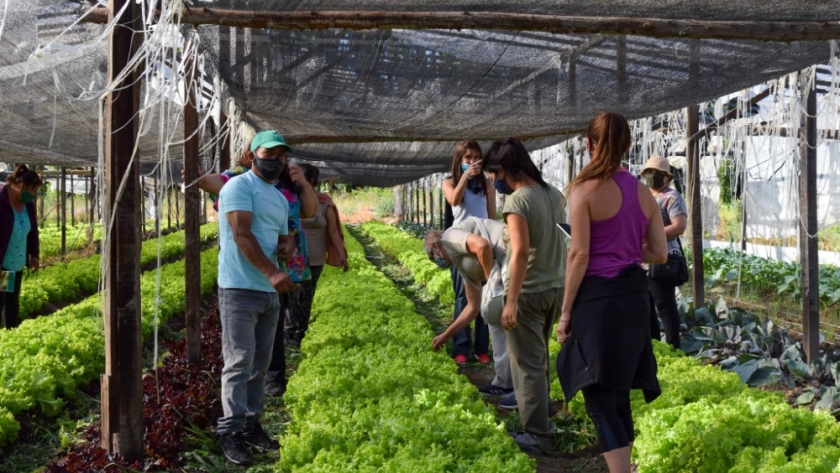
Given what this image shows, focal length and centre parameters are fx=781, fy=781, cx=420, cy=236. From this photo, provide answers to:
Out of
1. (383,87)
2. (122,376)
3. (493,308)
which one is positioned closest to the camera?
(122,376)

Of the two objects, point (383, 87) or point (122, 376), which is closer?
point (122, 376)

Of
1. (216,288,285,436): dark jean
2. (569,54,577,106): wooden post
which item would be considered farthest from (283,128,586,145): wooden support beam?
(216,288,285,436): dark jean

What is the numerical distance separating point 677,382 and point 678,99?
95.1 inches

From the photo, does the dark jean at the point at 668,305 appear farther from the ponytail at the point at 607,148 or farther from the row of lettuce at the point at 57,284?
the row of lettuce at the point at 57,284

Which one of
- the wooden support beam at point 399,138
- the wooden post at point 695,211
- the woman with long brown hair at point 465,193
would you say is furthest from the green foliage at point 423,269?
the woman with long brown hair at point 465,193

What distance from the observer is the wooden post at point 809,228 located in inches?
253

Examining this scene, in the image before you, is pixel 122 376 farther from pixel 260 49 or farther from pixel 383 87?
pixel 383 87

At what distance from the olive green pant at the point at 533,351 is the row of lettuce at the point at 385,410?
0.26 m

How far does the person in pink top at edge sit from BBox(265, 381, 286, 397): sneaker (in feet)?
9.94

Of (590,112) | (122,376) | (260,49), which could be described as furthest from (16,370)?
(590,112)

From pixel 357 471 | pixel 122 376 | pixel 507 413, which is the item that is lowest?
pixel 507 413

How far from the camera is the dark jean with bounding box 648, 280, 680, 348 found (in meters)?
6.19

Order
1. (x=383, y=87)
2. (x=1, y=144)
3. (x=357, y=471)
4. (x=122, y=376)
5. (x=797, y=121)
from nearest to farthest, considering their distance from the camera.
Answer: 1. (x=357, y=471)
2. (x=122, y=376)
3. (x=383, y=87)
4. (x=797, y=121)
5. (x=1, y=144)

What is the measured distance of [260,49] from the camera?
523 cm
